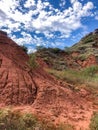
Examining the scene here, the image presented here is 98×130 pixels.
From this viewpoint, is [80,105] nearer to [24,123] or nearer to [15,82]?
[15,82]

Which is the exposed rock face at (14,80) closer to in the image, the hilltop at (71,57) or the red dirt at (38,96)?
the red dirt at (38,96)

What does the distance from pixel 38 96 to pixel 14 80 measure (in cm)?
131

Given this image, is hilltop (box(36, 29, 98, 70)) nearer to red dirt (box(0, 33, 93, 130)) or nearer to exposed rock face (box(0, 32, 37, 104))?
exposed rock face (box(0, 32, 37, 104))

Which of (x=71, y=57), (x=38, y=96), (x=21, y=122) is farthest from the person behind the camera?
(x=71, y=57)

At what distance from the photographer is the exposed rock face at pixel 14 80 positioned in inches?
452

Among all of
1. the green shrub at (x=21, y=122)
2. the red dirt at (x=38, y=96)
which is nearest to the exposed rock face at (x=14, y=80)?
the red dirt at (x=38, y=96)

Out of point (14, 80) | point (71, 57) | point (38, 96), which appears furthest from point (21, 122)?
point (71, 57)

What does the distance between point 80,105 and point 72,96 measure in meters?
0.72

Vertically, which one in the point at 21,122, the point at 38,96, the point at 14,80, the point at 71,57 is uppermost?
the point at 71,57

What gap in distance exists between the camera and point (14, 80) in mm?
12203

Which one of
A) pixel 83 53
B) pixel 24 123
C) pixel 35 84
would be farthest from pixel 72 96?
pixel 83 53

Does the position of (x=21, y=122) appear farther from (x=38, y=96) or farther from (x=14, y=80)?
(x=14, y=80)

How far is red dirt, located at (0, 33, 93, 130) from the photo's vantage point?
36.5 feet

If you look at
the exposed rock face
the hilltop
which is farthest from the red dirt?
Result: the hilltop
